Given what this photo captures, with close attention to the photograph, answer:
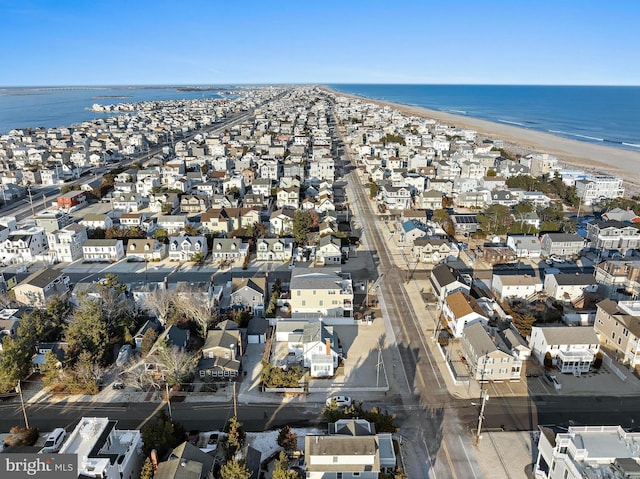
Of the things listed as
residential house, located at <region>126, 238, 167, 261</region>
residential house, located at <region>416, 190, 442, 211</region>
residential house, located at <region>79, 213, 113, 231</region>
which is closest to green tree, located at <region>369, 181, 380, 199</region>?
residential house, located at <region>416, 190, 442, 211</region>

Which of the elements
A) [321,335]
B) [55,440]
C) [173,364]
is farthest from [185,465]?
[321,335]

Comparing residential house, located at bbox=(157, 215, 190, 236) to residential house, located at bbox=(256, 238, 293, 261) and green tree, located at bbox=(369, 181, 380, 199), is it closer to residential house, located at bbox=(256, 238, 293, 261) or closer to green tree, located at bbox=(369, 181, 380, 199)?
residential house, located at bbox=(256, 238, 293, 261)

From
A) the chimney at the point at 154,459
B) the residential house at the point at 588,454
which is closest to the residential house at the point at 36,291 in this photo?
the chimney at the point at 154,459

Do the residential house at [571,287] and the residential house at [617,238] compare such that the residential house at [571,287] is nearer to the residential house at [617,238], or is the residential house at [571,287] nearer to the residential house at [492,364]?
the residential house at [492,364]

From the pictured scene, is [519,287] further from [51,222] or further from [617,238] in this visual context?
[51,222]

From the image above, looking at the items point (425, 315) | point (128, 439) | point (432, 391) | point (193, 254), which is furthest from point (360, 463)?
point (193, 254)

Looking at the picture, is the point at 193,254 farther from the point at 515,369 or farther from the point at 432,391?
the point at 515,369

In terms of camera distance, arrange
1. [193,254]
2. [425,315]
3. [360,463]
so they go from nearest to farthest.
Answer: [360,463] → [425,315] → [193,254]
